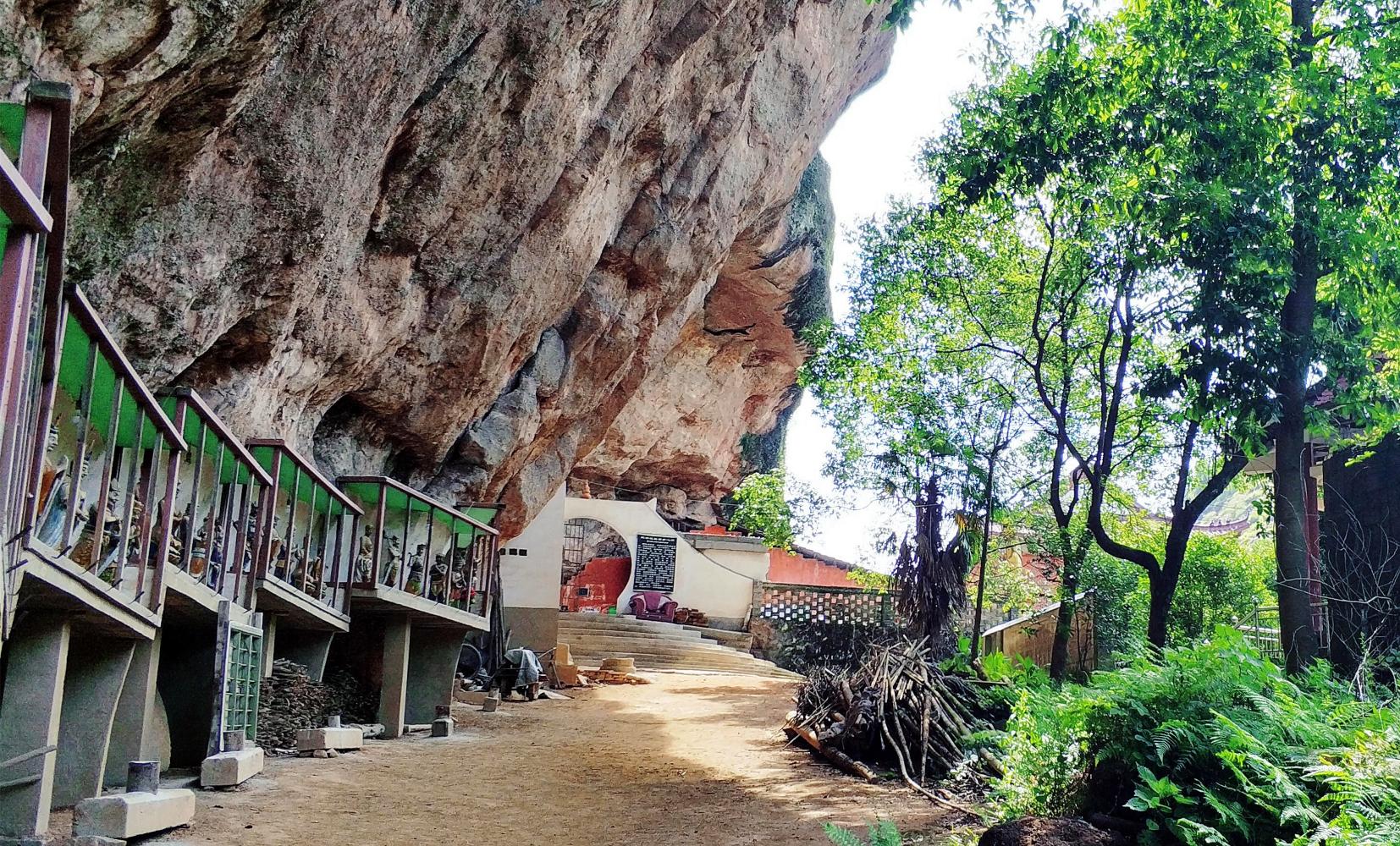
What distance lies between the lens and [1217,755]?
4.75 meters

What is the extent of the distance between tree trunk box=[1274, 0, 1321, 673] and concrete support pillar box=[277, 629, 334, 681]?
25.1 ft

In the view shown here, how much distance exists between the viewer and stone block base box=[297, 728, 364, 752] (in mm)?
8328

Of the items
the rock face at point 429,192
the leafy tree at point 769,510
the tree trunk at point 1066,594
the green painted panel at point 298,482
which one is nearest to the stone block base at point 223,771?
the green painted panel at point 298,482

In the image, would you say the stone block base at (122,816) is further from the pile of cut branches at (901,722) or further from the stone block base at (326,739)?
the pile of cut branches at (901,722)

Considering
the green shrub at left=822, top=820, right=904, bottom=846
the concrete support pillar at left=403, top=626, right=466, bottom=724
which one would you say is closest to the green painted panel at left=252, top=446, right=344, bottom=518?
the concrete support pillar at left=403, top=626, right=466, bottom=724

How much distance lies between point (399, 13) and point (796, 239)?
52.0ft

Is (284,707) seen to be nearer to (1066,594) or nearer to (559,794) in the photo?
(559,794)

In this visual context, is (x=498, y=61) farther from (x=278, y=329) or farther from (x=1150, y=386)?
(x=1150, y=386)

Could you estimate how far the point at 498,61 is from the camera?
9.88 meters

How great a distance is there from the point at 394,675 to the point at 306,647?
112 centimetres

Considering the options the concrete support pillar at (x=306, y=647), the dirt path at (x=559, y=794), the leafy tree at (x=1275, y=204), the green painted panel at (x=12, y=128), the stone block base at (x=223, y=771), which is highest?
the leafy tree at (x=1275, y=204)

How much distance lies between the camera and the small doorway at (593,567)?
2634 cm

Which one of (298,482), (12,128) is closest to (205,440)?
(298,482)

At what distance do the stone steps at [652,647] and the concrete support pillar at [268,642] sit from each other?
1003 cm
